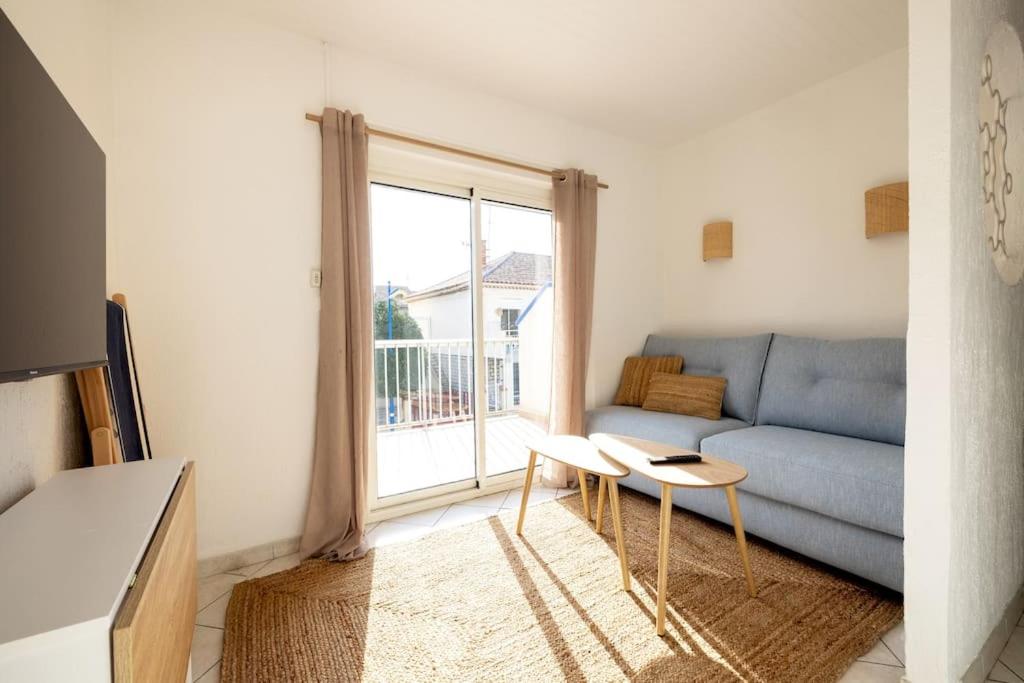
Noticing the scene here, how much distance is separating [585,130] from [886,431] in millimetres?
2698

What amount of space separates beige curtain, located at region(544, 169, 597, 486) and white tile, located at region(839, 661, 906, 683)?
6.13 ft

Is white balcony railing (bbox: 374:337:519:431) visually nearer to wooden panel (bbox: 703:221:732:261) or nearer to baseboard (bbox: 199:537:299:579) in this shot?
baseboard (bbox: 199:537:299:579)

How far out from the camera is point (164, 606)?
951 millimetres

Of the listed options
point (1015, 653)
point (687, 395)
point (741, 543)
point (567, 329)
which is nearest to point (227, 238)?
point (567, 329)

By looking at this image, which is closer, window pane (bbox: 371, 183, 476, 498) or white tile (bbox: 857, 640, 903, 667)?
white tile (bbox: 857, 640, 903, 667)

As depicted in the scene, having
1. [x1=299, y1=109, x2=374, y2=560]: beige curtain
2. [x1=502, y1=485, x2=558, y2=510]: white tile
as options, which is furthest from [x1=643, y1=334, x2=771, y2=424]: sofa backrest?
[x1=299, y1=109, x2=374, y2=560]: beige curtain

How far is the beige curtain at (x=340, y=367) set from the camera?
7.63 ft

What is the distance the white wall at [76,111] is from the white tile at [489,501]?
1.96 metres

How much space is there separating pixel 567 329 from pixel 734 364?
3.76ft

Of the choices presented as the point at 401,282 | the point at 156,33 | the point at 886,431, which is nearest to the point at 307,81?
the point at 156,33

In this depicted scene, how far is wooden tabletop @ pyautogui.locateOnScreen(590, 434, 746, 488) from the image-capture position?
1742mm

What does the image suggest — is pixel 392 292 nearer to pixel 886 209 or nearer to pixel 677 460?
pixel 677 460

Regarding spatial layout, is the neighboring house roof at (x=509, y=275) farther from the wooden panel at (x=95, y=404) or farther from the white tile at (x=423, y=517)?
the wooden panel at (x=95, y=404)

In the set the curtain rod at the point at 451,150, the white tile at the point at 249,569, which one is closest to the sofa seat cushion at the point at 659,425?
the curtain rod at the point at 451,150
